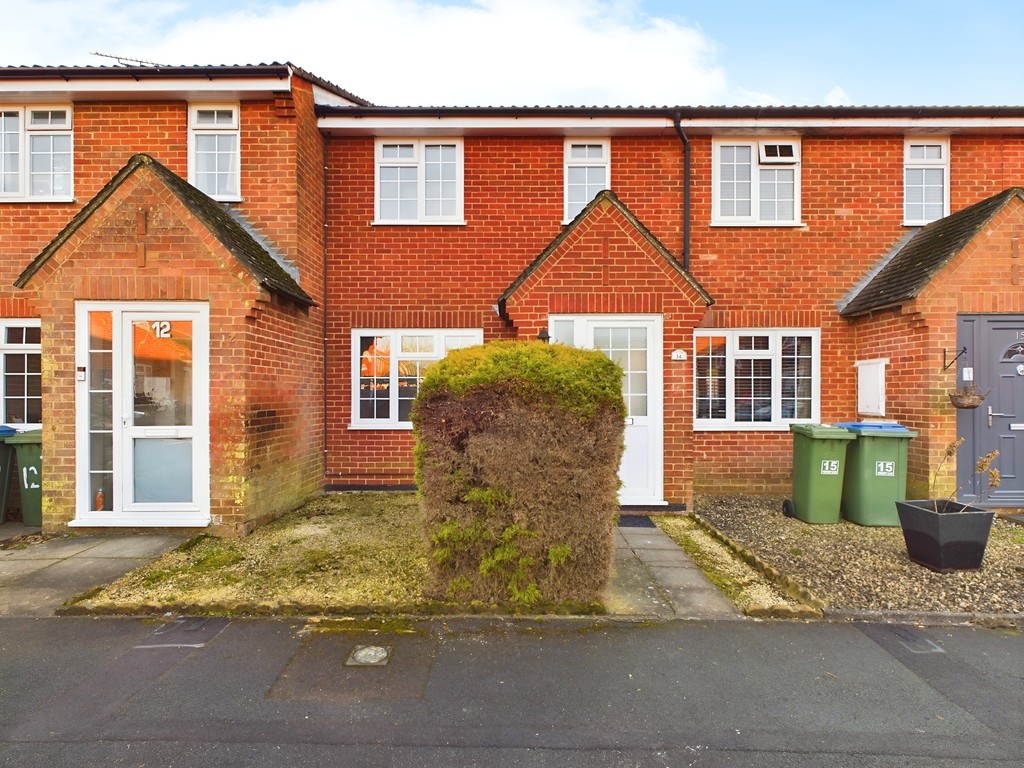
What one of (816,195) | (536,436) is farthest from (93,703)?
(816,195)

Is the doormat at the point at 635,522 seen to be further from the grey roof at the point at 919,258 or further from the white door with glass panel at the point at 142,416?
the white door with glass panel at the point at 142,416

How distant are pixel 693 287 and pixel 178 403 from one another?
6656 mm

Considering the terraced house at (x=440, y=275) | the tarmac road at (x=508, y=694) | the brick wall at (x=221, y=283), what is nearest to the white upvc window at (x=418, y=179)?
the terraced house at (x=440, y=275)

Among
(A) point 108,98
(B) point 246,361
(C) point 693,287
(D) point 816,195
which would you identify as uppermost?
(A) point 108,98

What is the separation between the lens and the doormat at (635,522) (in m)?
6.59

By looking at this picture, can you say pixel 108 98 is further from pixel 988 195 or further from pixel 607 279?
pixel 988 195

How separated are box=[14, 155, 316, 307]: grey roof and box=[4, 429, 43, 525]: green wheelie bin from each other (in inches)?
76.9

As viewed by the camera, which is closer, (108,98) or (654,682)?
(654,682)

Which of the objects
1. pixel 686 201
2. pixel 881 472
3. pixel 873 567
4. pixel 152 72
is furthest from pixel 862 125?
pixel 152 72

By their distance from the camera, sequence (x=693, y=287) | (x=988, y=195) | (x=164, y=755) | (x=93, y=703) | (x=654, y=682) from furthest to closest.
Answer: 1. (x=988, y=195)
2. (x=693, y=287)
3. (x=654, y=682)
4. (x=93, y=703)
5. (x=164, y=755)

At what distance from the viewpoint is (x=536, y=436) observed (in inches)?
160

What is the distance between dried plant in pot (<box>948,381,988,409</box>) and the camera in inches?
262

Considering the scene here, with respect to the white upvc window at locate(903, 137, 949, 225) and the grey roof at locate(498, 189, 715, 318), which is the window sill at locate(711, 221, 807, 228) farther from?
the grey roof at locate(498, 189, 715, 318)

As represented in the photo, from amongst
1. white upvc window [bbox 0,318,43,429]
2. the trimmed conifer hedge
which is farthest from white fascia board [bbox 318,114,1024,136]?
the trimmed conifer hedge
